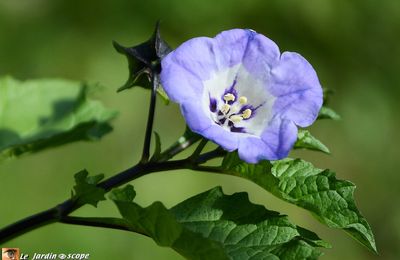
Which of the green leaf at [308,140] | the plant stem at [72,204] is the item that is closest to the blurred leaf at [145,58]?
the plant stem at [72,204]

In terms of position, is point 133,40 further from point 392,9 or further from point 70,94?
point 70,94

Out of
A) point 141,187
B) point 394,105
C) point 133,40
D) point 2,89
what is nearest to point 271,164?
point 2,89

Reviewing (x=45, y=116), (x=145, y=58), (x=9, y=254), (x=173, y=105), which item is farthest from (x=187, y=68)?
(x=173, y=105)

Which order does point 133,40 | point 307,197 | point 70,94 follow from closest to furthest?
point 307,197 → point 70,94 → point 133,40

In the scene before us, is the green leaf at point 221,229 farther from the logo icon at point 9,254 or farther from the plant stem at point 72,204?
the logo icon at point 9,254

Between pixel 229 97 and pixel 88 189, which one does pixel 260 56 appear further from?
pixel 88 189
